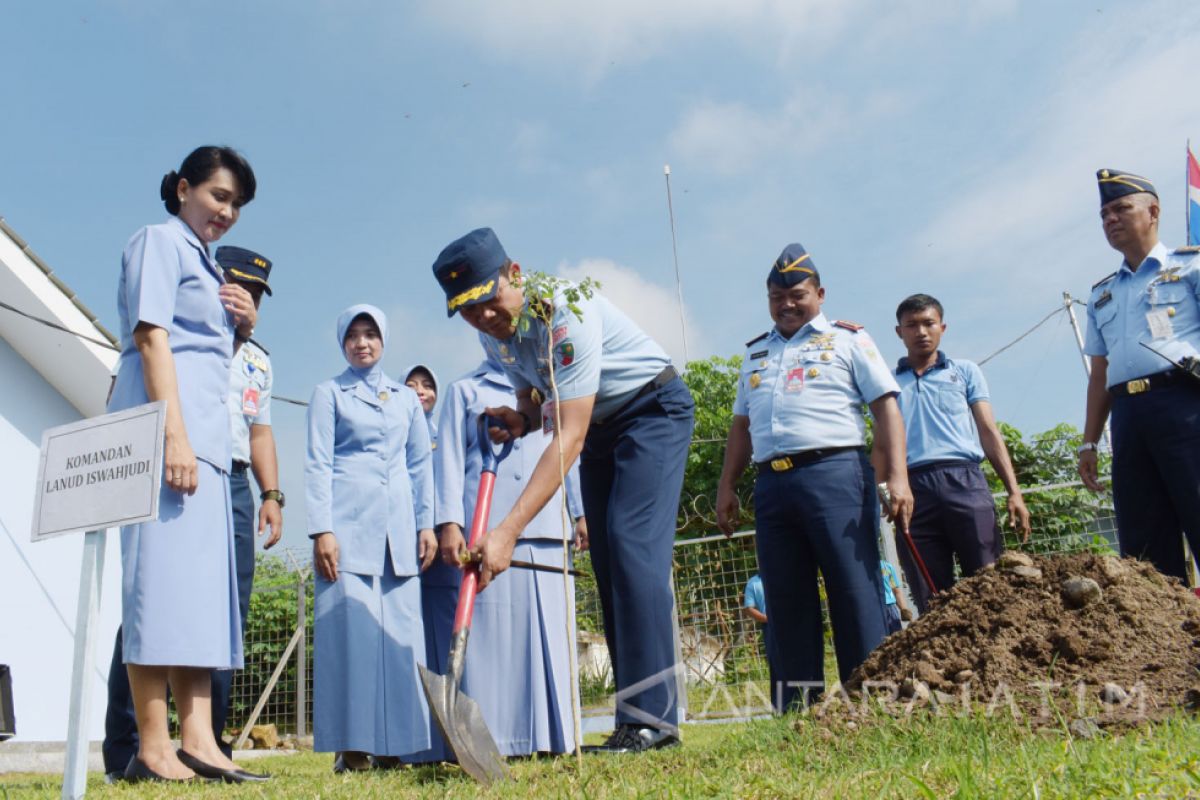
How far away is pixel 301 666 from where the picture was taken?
10.0 m

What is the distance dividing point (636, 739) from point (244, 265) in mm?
3129

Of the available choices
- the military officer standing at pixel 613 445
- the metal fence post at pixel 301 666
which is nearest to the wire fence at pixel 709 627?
the metal fence post at pixel 301 666

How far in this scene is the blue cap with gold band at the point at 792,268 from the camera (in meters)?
4.70

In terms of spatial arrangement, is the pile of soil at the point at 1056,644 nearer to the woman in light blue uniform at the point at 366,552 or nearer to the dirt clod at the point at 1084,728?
the dirt clod at the point at 1084,728

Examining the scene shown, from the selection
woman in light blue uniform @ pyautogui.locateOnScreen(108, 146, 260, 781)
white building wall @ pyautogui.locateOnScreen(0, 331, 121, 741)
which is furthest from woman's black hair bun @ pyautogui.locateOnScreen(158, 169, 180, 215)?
white building wall @ pyautogui.locateOnScreen(0, 331, 121, 741)

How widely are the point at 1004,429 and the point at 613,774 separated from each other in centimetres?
1626

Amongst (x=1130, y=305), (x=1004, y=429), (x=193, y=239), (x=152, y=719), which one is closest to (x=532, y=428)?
(x=193, y=239)

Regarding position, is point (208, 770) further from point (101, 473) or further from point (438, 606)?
point (438, 606)

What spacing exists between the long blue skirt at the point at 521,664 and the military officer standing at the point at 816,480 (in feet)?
3.24

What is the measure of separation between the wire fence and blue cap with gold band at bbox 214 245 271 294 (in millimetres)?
4584

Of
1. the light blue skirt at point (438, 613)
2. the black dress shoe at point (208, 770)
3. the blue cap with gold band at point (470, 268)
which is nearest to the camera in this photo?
the black dress shoe at point (208, 770)

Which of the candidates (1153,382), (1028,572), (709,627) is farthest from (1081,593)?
(709,627)

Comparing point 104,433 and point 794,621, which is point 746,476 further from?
point 104,433

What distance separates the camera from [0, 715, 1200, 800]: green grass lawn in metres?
1.81
